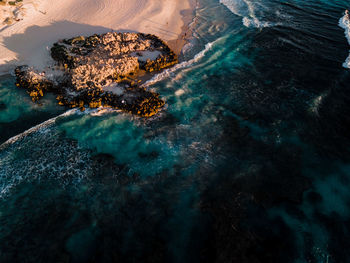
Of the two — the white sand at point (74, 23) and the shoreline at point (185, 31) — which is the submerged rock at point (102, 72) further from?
the white sand at point (74, 23)

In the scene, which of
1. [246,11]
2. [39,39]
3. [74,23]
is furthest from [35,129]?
[246,11]

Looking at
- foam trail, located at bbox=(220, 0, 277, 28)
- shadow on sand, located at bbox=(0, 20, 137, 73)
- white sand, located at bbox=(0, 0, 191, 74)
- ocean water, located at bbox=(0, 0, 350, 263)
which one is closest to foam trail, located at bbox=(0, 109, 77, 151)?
ocean water, located at bbox=(0, 0, 350, 263)

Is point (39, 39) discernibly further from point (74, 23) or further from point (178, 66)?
point (178, 66)

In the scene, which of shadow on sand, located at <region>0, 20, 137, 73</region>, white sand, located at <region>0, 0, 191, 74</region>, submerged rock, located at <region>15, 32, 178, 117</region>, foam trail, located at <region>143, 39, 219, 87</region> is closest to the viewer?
submerged rock, located at <region>15, 32, 178, 117</region>

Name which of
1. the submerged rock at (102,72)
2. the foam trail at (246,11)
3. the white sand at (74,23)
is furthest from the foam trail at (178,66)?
the foam trail at (246,11)

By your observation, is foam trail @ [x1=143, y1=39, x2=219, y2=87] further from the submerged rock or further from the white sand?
the white sand

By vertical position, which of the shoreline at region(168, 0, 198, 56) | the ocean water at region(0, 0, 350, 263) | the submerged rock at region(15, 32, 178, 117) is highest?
the shoreline at region(168, 0, 198, 56)

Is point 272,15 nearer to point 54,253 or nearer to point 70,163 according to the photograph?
point 70,163
